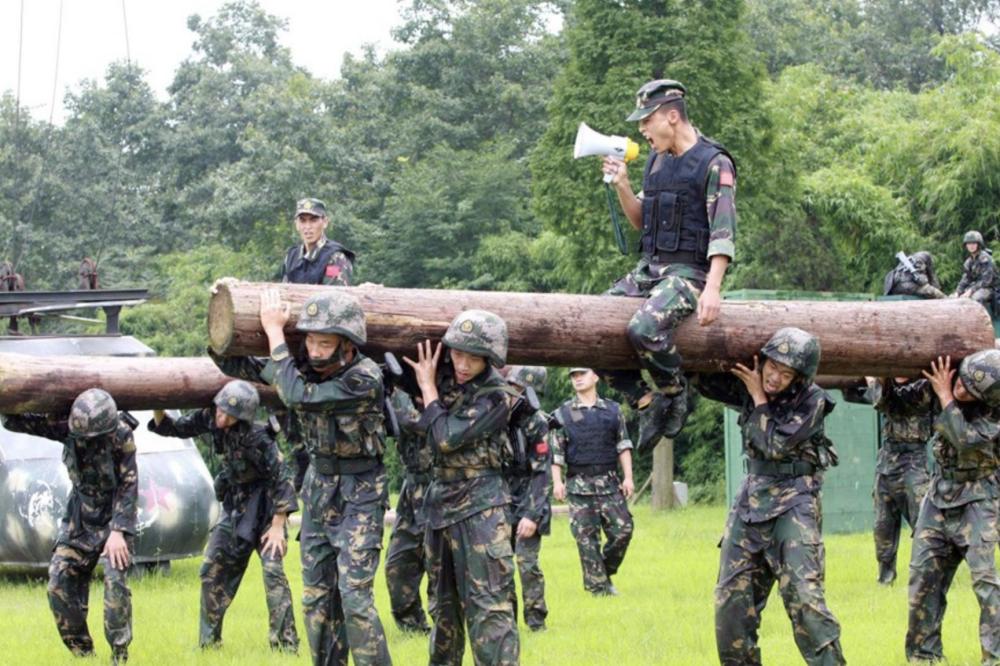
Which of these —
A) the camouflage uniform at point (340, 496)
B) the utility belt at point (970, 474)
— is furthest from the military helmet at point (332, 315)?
the utility belt at point (970, 474)

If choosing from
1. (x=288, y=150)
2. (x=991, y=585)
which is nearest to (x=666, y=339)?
(x=991, y=585)

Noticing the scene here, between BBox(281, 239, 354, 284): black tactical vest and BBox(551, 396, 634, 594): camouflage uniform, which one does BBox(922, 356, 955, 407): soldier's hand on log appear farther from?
BBox(551, 396, 634, 594): camouflage uniform

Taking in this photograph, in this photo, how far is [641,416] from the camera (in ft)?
32.1

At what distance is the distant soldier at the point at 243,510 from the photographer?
481 inches

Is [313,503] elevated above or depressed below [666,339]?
below

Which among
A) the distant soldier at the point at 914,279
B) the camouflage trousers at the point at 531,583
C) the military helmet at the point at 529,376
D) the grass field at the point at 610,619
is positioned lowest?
the grass field at the point at 610,619

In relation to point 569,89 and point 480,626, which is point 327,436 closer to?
point 480,626

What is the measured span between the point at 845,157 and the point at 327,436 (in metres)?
21.0

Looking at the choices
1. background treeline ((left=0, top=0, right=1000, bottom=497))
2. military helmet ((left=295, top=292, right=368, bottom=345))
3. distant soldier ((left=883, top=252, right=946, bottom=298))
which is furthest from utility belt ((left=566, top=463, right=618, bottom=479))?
background treeline ((left=0, top=0, right=1000, bottom=497))

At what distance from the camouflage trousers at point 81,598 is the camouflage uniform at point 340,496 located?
240cm

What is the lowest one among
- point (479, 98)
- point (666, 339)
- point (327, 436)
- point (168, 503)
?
point (168, 503)

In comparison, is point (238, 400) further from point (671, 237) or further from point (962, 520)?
point (962, 520)

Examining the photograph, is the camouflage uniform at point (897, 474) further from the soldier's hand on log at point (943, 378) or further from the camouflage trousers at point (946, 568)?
the soldier's hand on log at point (943, 378)

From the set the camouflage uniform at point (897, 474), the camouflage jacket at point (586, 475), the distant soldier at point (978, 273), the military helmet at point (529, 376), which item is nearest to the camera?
the military helmet at point (529, 376)
